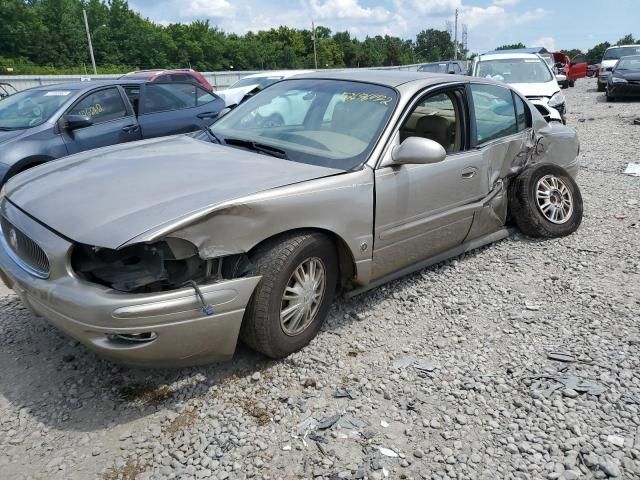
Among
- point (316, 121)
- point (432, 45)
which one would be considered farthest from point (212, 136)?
point (432, 45)

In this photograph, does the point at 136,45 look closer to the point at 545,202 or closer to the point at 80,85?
the point at 80,85

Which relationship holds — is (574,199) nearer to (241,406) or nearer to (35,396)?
(241,406)

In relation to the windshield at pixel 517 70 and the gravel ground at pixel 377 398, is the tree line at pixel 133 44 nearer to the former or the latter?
the windshield at pixel 517 70

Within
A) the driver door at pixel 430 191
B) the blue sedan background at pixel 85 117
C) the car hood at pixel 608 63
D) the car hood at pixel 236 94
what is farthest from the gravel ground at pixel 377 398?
the car hood at pixel 608 63

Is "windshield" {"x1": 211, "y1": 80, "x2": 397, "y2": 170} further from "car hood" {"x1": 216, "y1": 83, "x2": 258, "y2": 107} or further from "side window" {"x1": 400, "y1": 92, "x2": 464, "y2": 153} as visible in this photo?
"car hood" {"x1": 216, "y1": 83, "x2": 258, "y2": 107}

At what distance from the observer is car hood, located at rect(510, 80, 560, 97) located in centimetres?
1014

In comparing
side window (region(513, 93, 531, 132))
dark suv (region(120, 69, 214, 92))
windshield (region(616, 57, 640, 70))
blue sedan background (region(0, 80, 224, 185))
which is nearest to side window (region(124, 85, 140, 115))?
blue sedan background (region(0, 80, 224, 185))

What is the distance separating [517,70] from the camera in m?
11.2

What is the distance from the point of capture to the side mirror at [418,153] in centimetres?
327

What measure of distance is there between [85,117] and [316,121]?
12.2ft

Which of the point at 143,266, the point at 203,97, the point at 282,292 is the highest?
the point at 203,97

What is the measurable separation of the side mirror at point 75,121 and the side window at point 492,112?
438 centimetres

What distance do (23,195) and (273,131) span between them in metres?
1.63

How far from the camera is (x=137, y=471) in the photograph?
230 cm
